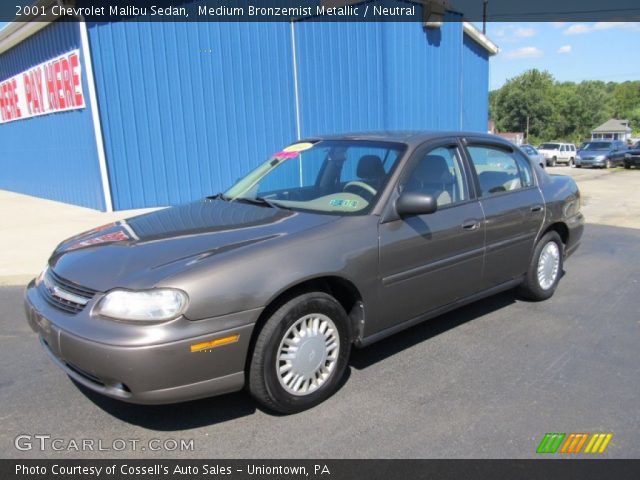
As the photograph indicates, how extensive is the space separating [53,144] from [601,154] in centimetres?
3039

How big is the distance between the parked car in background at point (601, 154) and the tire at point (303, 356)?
33.2m

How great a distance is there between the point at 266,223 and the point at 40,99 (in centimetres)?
1197

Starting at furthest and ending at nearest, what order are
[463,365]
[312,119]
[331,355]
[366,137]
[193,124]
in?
1. [312,119]
2. [193,124]
3. [366,137]
4. [463,365]
5. [331,355]

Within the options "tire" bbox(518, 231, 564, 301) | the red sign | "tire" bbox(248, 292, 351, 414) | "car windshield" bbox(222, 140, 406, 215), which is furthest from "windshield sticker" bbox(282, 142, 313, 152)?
the red sign

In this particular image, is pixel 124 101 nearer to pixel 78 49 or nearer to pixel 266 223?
pixel 78 49

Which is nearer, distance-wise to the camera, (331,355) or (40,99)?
(331,355)

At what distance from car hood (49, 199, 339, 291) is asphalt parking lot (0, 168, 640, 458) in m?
0.87

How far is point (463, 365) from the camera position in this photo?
3740mm

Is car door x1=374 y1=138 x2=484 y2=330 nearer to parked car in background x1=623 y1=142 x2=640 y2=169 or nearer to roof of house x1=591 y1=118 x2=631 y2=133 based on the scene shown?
parked car in background x1=623 y1=142 x2=640 y2=169

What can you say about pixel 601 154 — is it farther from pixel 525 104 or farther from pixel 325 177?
pixel 525 104

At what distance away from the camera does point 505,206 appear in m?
4.36

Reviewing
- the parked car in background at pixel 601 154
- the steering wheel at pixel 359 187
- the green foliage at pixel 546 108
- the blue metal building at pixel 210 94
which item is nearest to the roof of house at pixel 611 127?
the green foliage at pixel 546 108

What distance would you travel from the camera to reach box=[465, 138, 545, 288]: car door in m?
4.23

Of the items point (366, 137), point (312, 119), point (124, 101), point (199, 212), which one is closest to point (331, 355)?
point (199, 212)
